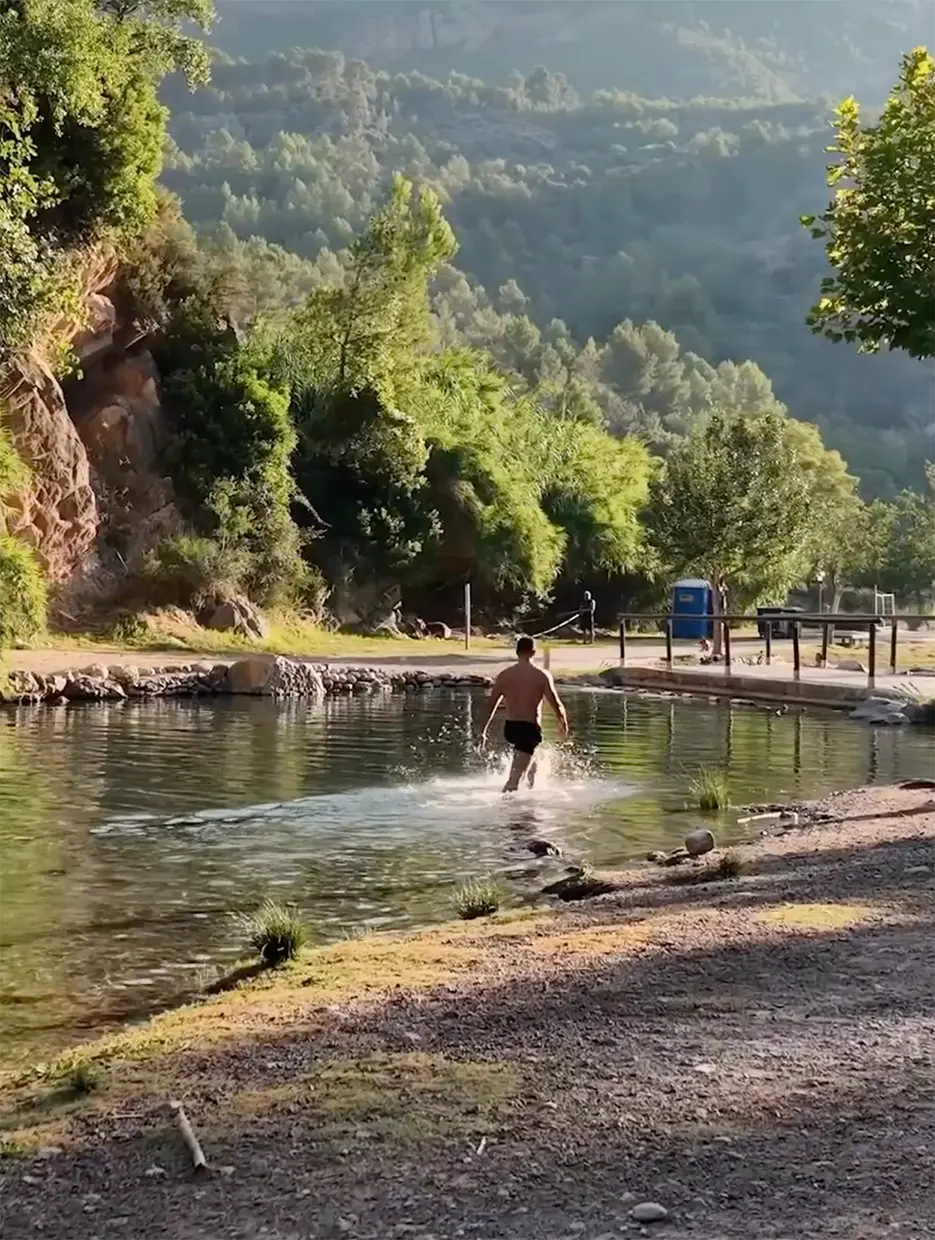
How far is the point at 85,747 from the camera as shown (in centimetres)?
2006

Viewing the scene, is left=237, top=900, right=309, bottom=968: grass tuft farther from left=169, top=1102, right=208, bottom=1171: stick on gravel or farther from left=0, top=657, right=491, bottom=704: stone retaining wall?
left=0, top=657, right=491, bottom=704: stone retaining wall

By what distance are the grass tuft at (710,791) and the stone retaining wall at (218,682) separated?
14.3 metres

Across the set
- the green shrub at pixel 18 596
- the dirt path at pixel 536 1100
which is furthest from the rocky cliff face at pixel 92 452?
the dirt path at pixel 536 1100

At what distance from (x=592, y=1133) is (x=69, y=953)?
4.84 m

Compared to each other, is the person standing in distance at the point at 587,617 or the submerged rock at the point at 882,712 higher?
the person standing in distance at the point at 587,617

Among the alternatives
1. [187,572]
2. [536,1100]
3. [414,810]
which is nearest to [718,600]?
[187,572]

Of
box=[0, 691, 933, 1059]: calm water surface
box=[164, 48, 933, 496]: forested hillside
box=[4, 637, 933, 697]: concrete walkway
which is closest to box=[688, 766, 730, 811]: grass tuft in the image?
box=[0, 691, 933, 1059]: calm water surface

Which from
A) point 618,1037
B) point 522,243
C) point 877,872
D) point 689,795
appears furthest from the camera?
point 522,243

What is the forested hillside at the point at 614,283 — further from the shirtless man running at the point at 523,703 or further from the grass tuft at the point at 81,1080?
the grass tuft at the point at 81,1080

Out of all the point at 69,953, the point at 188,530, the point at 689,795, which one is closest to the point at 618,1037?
the point at 69,953

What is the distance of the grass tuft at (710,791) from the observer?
14.6m

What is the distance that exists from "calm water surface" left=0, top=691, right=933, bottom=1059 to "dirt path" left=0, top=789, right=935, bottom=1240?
1.58 metres

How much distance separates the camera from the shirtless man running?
15102 mm

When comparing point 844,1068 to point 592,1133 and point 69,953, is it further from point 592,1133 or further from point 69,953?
point 69,953
